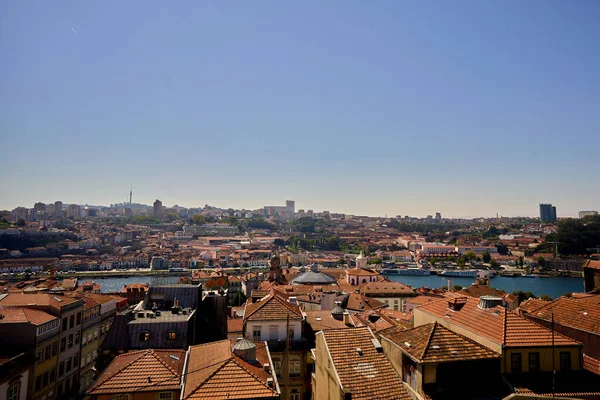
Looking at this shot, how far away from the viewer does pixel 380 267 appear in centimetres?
9881

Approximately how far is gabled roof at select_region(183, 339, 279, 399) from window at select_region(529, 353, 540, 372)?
558cm

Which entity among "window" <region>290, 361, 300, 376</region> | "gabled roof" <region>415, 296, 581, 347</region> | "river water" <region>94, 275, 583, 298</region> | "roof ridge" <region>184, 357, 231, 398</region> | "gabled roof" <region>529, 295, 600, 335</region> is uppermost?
"gabled roof" <region>415, 296, 581, 347</region>

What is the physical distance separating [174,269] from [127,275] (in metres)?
11.3

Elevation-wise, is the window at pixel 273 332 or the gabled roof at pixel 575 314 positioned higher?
the gabled roof at pixel 575 314

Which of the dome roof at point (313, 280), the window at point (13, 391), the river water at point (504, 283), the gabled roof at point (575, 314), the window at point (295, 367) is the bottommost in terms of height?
the river water at point (504, 283)

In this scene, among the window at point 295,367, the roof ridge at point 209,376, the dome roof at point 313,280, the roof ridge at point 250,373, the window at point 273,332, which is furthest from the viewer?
the dome roof at point 313,280

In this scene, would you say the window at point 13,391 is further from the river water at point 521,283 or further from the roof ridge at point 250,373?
the river water at point 521,283

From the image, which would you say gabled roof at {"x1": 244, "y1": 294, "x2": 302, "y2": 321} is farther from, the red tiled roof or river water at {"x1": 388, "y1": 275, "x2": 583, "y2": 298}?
river water at {"x1": 388, "y1": 275, "x2": 583, "y2": 298}

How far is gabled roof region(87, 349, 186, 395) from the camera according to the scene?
8.78m

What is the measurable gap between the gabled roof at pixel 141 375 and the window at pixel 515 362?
730 cm

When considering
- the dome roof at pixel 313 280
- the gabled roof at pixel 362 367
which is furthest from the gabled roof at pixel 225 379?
the dome roof at pixel 313 280

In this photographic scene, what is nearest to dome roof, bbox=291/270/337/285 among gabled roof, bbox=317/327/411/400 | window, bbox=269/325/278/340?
window, bbox=269/325/278/340

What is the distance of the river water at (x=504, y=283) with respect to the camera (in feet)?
224

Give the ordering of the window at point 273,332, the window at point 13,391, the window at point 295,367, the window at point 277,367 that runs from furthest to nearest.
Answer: the window at point 273,332 → the window at point 295,367 → the window at point 277,367 → the window at point 13,391
